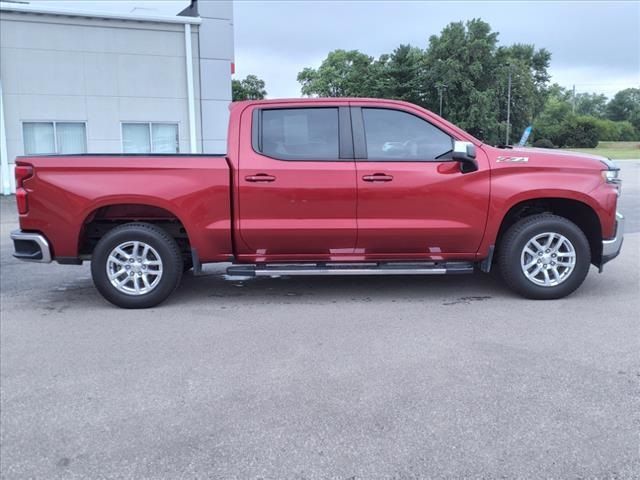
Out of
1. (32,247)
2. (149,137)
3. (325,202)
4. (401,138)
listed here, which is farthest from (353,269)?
(149,137)

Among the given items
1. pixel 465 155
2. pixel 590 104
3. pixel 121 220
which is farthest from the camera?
pixel 590 104

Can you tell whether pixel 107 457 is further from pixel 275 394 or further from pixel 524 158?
pixel 524 158

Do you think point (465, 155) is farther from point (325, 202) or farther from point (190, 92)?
point (190, 92)

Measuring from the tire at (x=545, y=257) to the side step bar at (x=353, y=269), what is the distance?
0.45 meters

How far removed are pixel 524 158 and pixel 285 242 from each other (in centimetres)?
244

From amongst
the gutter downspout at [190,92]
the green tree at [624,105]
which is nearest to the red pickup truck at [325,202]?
the gutter downspout at [190,92]

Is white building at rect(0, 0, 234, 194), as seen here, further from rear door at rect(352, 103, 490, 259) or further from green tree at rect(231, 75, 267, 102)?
green tree at rect(231, 75, 267, 102)

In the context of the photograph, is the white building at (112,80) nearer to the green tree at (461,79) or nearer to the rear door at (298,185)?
the rear door at (298,185)

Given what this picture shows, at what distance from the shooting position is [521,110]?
6625cm

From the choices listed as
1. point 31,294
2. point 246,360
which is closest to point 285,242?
point 246,360

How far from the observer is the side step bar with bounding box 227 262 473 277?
5.69 metres

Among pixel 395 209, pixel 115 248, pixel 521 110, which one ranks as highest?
pixel 521 110

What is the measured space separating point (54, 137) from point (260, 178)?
14007 millimetres

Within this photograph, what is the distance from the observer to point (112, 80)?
17359 mm
